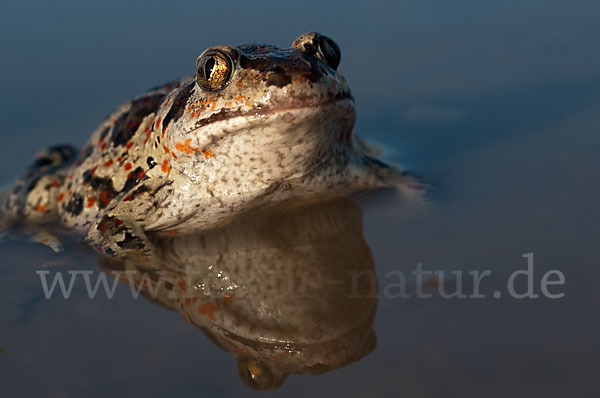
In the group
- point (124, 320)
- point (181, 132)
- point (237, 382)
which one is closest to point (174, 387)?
point (237, 382)

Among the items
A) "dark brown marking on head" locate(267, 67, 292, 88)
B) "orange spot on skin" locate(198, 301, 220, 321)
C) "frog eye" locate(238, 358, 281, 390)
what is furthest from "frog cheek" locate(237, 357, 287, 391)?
"dark brown marking on head" locate(267, 67, 292, 88)

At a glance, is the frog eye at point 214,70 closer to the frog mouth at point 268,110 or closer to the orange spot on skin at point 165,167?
the frog mouth at point 268,110

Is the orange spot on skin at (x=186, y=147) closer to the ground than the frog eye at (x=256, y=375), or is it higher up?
higher up

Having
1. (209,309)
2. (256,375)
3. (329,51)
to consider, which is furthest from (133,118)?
(256,375)

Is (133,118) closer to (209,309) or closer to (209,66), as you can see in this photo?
(209,66)

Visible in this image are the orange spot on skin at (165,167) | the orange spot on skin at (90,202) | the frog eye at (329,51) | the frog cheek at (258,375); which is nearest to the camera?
A: the frog cheek at (258,375)

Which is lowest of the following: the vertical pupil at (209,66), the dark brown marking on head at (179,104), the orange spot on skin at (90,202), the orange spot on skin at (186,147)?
the orange spot on skin at (90,202)

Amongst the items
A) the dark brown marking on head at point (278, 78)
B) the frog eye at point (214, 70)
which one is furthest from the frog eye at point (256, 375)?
the frog eye at point (214, 70)

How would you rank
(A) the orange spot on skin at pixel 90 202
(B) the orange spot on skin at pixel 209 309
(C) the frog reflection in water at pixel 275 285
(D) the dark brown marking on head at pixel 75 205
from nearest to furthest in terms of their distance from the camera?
(C) the frog reflection in water at pixel 275 285, (B) the orange spot on skin at pixel 209 309, (A) the orange spot on skin at pixel 90 202, (D) the dark brown marking on head at pixel 75 205

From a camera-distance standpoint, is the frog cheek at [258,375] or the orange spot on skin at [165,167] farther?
the orange spot on skin at [165,167]
